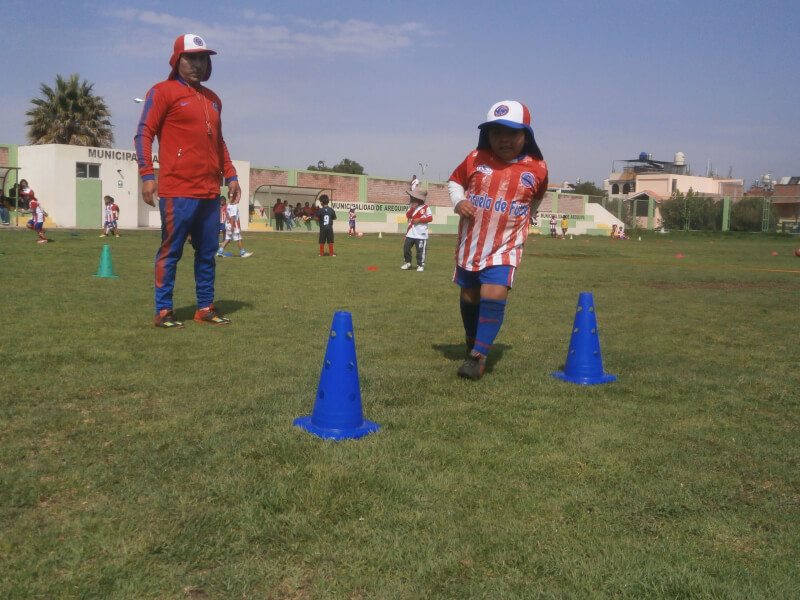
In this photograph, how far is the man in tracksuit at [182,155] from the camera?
6496 mm

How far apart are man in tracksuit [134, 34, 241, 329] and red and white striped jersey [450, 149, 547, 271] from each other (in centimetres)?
281

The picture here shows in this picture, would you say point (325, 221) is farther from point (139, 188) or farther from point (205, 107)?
point (139, 188)

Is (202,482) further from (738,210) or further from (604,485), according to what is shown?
(738,210)

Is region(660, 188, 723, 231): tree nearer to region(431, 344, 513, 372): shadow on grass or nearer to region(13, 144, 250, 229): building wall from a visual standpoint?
region(13, 144, 250, 229): building wall

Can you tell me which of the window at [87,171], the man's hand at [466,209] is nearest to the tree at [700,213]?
the window at [87,171]

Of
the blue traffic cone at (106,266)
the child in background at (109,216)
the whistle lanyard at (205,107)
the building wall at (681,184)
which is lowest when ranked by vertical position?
the blue traffic cone at (106,266)

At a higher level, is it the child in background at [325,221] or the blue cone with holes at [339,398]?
the child in background at [325,221]

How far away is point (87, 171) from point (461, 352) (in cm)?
3522

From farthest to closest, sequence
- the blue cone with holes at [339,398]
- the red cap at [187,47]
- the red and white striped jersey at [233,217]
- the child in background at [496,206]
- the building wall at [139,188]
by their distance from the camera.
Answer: the building wall at [139,188], the red and white striped jersey at [233,217], the red cap at [187,47], the child in background at [496,206], the blue cone with holes at [339,398]

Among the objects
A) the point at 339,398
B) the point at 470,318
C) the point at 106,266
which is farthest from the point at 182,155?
the point at 106,266

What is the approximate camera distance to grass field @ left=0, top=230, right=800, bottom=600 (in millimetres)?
2316

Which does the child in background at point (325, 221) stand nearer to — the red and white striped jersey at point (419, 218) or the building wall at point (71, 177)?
the red and white striped jersey at point (419, 218)

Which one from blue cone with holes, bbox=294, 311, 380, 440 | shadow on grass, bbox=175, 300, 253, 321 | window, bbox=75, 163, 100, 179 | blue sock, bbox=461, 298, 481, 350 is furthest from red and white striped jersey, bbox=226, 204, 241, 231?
window, bbox=75, 163, 100, 179

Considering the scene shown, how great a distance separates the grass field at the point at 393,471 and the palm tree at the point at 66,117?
4150 centimetres
